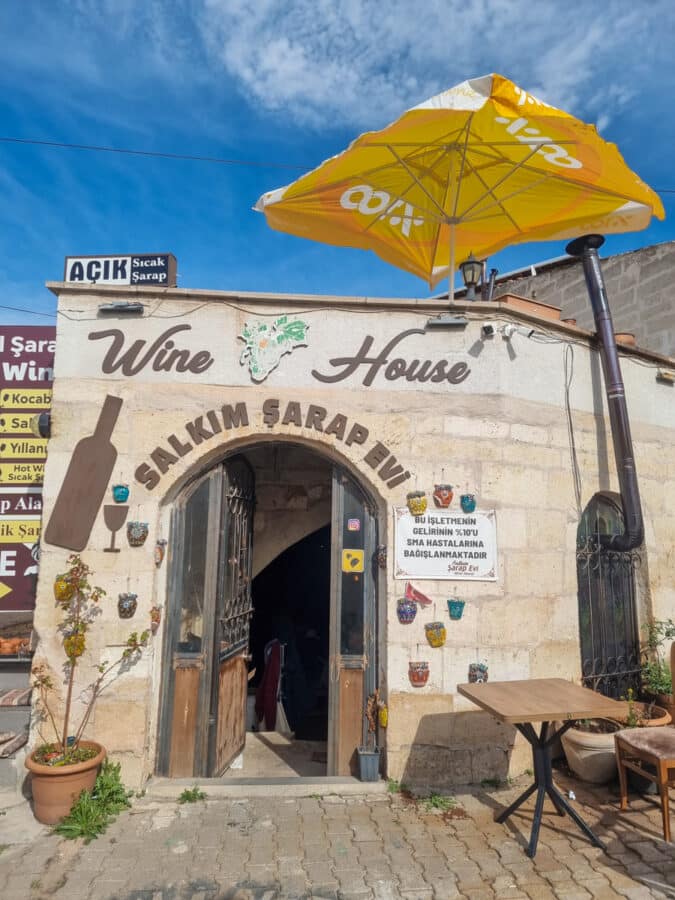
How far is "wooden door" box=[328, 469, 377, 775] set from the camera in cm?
495

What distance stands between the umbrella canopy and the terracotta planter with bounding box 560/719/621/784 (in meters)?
4.61

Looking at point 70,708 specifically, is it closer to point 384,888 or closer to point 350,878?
point 350,878

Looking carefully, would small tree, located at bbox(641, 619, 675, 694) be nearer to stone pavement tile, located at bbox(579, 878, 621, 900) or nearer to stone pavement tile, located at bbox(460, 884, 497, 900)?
stone pavement tile, located at bbox(579, 878, 621, 900)

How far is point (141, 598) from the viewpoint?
4.74m

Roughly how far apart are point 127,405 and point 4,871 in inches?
132

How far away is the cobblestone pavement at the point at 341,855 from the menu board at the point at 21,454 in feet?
8.66

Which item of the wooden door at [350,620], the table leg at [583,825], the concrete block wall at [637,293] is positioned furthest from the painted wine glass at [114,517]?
the concrete block wall at [637,293]

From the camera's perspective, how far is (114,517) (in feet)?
15.8

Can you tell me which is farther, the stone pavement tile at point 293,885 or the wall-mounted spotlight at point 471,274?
the wall-mounted spotlight at point 471,274

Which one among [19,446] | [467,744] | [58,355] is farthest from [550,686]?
[19,446]

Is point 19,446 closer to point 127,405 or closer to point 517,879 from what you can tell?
point 127,405

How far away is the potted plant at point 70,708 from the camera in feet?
13.5

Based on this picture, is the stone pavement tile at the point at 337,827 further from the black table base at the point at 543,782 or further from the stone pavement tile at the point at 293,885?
the black table base at the point at 543,782

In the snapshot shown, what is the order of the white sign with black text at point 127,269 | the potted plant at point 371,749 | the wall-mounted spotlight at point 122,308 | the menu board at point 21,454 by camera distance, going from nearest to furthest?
the potted plant at point 371,749
the wall-mounted spotlight at point 122,308
the menu board at point 21,454
the white sign with black text at point 127,269
